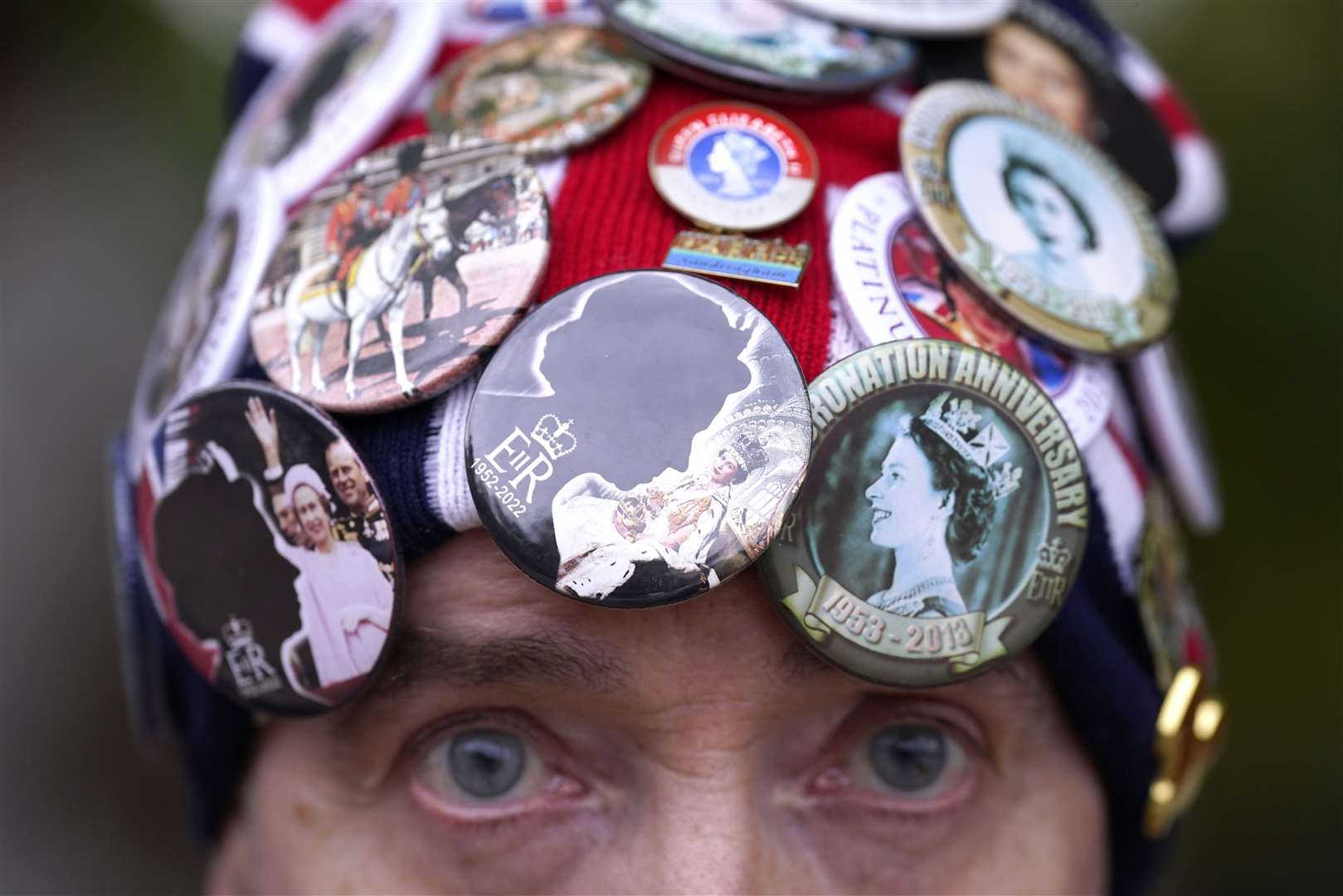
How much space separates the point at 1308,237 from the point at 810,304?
1.85m

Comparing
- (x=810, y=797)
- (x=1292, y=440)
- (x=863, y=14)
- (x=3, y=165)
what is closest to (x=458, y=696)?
(x=810, y=797)

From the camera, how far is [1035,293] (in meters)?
1.12

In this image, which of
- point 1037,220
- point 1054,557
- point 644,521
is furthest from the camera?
point 1037,220

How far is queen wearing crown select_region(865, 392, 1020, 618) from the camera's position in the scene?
39.3 inches

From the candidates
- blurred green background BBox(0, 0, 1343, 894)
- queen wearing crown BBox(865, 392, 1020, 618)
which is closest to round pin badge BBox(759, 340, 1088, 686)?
queen wearing crown BBox(865, 392, 1020, 618)

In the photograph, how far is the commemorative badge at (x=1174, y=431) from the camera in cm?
133

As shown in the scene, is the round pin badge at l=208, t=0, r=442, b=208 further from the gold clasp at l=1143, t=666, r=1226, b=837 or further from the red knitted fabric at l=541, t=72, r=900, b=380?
the gold clasp at l=1143, t=666, r=1226, b=837

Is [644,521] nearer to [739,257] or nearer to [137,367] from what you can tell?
[739,257]

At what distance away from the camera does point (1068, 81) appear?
1377 mm

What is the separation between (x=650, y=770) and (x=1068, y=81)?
86cm

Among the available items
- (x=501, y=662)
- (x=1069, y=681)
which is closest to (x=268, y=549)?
(x=501, y=662)

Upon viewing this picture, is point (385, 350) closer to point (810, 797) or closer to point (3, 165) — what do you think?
point (810, 797)

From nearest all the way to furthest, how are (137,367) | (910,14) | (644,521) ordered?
(644,521), (910,14), (137,367)

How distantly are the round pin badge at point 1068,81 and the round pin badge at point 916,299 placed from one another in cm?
24
